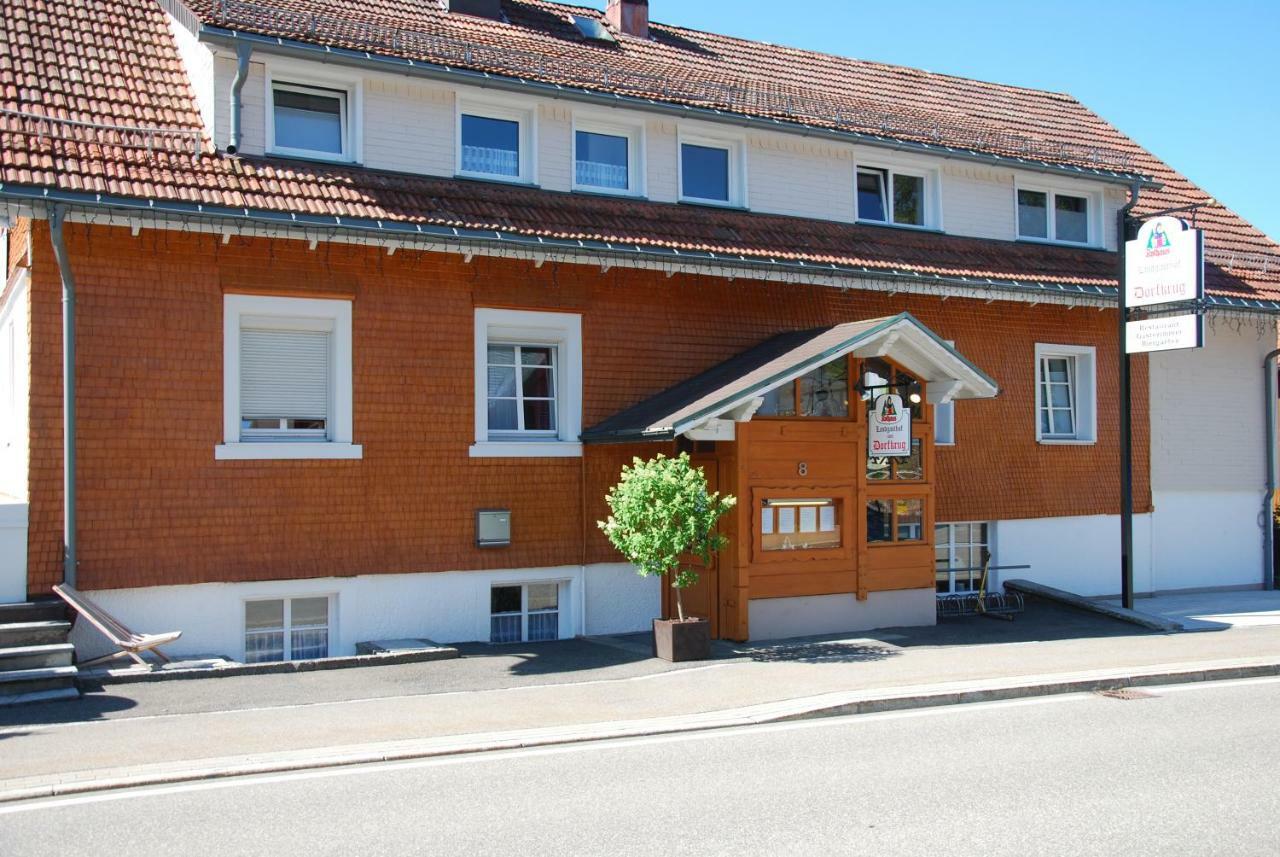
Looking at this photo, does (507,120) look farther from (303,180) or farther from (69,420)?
(69,420)

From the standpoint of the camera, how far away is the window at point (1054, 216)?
65.1 ft

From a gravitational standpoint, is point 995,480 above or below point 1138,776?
above

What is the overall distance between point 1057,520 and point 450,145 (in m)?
10.8

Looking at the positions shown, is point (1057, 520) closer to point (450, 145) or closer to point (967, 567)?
point (967, 567)

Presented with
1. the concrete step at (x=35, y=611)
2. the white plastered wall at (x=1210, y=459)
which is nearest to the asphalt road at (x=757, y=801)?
the concrete step at (x=35, y=611)

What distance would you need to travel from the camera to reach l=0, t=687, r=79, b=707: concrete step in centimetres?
1042

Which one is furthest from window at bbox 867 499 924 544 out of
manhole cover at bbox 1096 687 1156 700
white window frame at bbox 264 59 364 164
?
white window frame at bbox 264 59 364 164

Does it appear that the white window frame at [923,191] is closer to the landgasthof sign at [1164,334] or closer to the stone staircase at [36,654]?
the landgasthof sign at [1164,334]

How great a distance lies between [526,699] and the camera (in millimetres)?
11008

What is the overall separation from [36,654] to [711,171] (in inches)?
413

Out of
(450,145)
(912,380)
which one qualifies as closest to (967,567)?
(912,380)

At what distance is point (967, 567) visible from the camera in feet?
61.5

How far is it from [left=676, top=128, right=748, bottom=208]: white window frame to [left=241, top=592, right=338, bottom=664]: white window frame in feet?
23.4

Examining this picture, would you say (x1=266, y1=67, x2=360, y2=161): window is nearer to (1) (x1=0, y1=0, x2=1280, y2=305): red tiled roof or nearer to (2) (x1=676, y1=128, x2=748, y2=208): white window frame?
(1) (x1=0, y1=0, x2=1280, y2=305): red tiled roof
